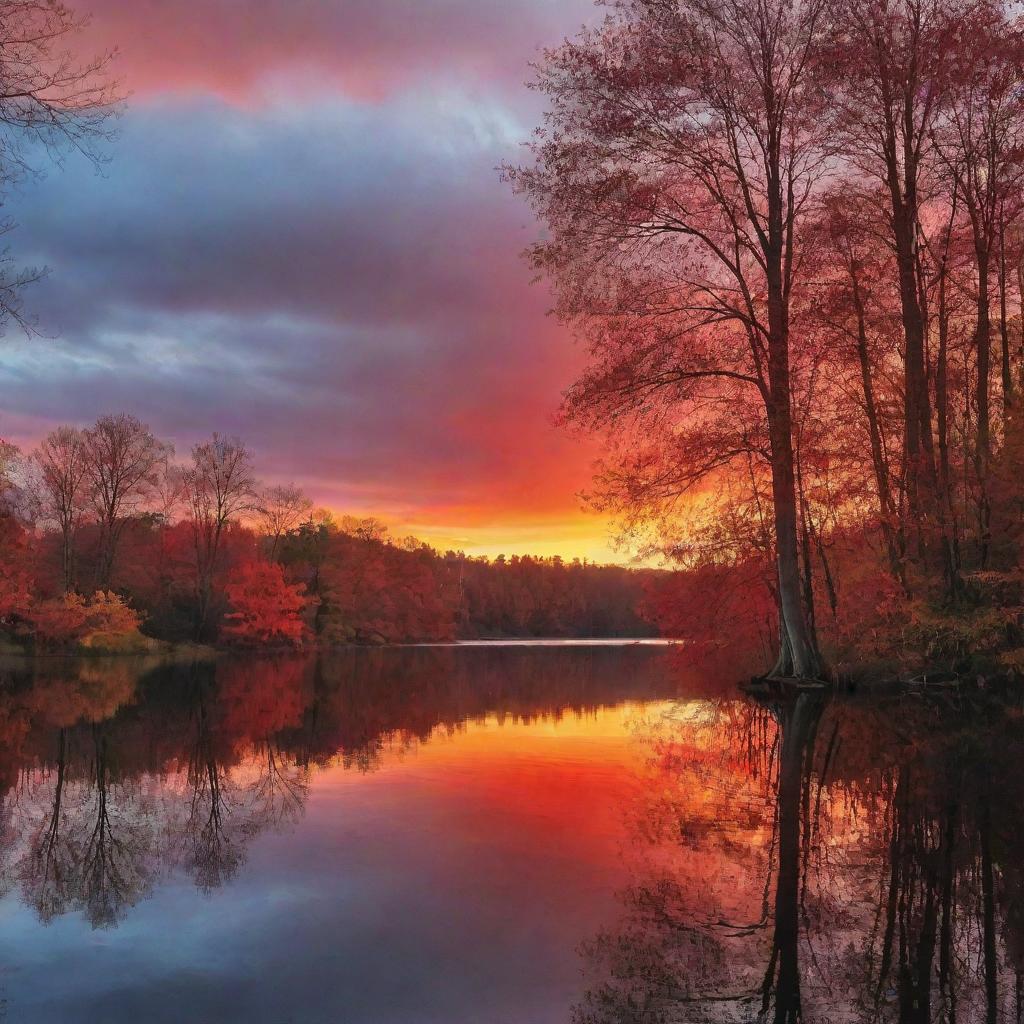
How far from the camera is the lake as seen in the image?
3654 mm

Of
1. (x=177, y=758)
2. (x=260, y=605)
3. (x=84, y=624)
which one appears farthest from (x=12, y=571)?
(x=177, y=758)

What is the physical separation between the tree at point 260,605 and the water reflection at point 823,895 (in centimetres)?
5477

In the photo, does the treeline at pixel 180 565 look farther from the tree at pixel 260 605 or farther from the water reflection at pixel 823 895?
the water reflection at pixel 823 895

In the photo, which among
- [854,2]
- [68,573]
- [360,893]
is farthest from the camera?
[68,573]

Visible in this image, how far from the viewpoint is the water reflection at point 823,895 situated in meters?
3.55

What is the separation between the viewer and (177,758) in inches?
412

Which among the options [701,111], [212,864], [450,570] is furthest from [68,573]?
[450,570]

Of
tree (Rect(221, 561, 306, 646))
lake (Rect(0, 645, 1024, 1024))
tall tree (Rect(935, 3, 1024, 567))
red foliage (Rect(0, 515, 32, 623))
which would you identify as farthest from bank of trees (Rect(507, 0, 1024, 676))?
tree (Rect(221, 561, 306, 646))

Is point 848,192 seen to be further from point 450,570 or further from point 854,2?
point 450,570

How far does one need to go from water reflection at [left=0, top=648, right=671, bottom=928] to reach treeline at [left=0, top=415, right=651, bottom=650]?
25084 mm

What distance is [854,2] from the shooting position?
16734 mm

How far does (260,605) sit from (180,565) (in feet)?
35.2

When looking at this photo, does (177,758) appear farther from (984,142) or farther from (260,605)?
(260,605)

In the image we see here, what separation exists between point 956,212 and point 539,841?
1864cm
